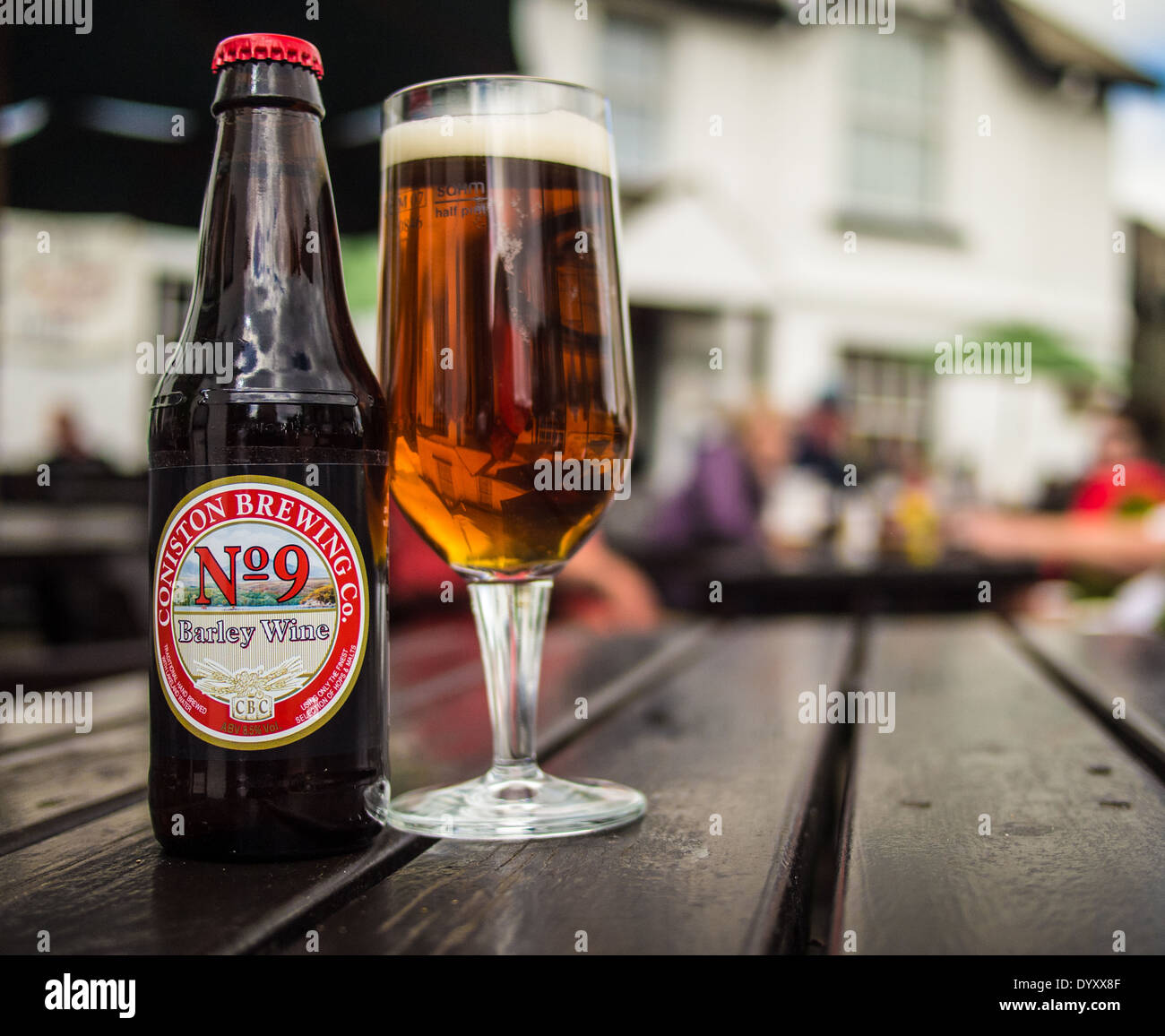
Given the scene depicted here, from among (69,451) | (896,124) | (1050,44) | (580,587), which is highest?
(1050,44)

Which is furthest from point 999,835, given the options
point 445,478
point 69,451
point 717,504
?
point 69,451

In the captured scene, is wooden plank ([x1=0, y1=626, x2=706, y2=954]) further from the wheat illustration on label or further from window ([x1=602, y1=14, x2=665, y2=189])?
window ([x1=602, y1=14, x2=665, y2=189])

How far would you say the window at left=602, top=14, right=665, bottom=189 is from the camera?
10289 millimetres

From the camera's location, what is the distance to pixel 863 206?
10977mm

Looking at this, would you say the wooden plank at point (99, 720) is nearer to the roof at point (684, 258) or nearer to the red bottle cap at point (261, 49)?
the red bottle cap at point (261, 49)

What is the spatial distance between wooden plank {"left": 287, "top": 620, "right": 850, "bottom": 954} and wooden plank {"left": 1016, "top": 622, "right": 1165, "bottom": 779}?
282mm

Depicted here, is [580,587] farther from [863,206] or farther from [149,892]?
[863,206]

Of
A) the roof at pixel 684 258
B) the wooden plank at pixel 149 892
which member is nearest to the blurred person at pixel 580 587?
the wooden plank at pixel 149 892

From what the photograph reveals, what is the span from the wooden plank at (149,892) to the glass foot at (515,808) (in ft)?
0.11

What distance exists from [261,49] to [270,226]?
12cm

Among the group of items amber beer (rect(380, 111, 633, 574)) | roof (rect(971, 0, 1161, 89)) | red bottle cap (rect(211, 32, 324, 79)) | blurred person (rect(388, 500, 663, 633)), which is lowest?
blurred person (rect(388, 500, 663, 633))

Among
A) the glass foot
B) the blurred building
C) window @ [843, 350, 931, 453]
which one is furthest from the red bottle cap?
window @ [843, 350, 931, 453]

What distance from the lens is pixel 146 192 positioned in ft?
11.5
